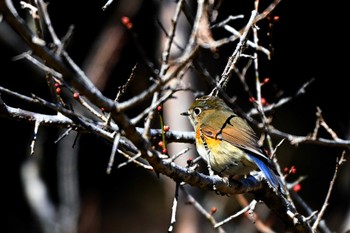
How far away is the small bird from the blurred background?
10.3 feet

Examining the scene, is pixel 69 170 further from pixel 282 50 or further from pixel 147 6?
pixel 282 50

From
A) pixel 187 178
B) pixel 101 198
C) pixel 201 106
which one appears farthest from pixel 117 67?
pixel 187 178

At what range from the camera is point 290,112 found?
8812 mm

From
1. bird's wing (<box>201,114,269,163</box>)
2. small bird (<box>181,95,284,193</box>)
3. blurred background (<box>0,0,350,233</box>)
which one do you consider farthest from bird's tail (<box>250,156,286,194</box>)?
blurred background (<box>0,0,350,233</box>)

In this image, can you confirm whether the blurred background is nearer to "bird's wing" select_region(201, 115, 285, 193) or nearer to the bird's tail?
"bird's wing" select_region(201, 115, 285, 193)

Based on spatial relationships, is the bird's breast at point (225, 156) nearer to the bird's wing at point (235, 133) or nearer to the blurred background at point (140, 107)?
the bird's wing at point (235, 133)

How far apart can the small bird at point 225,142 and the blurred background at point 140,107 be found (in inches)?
123

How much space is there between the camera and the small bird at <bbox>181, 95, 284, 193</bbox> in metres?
4.04

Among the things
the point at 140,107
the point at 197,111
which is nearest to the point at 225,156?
the point at 197,111

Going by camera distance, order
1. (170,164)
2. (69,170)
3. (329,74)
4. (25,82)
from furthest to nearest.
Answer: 1. (329,74)
2. (25,82)
3. (69,170)
4. (170,164)

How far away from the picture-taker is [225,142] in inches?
170

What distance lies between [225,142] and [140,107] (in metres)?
4.13

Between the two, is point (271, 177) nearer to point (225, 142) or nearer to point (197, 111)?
point (225, 142)

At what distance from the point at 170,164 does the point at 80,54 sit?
598cm
